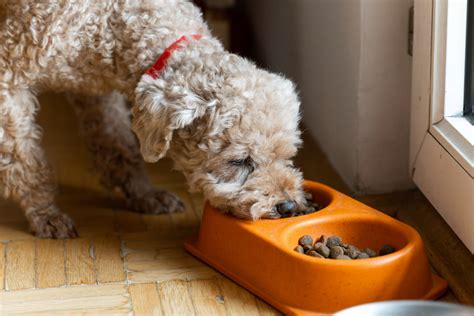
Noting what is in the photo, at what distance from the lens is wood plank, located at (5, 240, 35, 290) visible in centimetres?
207

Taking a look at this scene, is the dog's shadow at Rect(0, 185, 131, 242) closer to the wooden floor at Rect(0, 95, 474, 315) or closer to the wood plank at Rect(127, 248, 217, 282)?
the wooden floor at Rect(0, 95, 474, 315)

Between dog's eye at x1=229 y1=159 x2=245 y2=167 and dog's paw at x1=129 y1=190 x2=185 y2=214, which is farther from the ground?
dog's eye at x1=229 y1=159 x2=245 y2=167

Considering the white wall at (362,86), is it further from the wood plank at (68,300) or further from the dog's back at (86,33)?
the wood plank at (68,300)

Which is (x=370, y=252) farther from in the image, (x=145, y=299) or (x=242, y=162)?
(x=145, y=299)

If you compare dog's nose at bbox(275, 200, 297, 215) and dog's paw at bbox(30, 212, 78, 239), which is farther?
dog's paw at bbox(30, 212, 78, 239)

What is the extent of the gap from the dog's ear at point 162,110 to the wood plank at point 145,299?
34cm

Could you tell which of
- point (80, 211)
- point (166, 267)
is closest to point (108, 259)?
point (166, 267)

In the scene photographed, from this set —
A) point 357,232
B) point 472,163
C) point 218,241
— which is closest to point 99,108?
point 218,241

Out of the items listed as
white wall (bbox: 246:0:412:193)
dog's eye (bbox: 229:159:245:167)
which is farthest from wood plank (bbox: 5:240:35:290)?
white wall (bbox: 246:0:412:193)

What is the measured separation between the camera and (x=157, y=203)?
2.50 m

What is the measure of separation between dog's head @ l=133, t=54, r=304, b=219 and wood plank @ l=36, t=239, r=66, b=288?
1.37ft

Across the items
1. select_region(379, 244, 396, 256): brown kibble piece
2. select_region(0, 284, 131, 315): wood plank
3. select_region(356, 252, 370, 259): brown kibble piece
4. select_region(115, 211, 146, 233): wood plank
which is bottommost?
select_region(115, 211, 146, 233): wood plank

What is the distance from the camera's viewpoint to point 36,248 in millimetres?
2262

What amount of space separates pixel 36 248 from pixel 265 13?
65.7 inches
